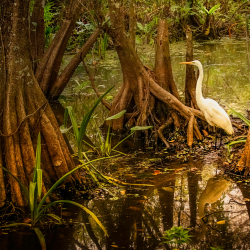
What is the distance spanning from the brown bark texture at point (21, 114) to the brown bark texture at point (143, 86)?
267 cm

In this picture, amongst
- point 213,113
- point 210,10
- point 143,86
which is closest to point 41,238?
point 213,113

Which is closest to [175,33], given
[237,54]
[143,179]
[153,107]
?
[237,54]

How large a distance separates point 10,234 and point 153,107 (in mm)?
3838

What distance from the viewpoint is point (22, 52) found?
4.20 meters

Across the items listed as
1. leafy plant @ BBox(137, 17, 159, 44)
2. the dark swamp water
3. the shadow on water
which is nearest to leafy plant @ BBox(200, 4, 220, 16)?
leafy plant @ BBox(137, 17, 159, 44)

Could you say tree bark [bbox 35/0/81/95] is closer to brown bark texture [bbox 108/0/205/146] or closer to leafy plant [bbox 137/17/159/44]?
leafy plant [bbox 137/17/159/44]

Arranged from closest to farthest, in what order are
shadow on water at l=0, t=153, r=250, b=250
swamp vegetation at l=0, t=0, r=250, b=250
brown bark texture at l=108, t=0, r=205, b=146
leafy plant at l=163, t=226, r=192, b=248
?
leafy plant at l=163, t=226, r=192, b=248, shadow on water at l=0, t=153, r=250, b=250, swamp vegetation at l=0, t=0, r=250, b=250, brown bark texture at l=108, t=0, r=205, b=146

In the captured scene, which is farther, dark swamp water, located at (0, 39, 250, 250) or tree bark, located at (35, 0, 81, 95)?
tree bark, located at (35, 0, 81, 95)

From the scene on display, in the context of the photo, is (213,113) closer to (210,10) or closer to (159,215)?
(159,215)

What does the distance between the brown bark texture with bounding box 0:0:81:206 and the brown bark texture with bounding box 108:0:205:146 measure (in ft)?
8.76

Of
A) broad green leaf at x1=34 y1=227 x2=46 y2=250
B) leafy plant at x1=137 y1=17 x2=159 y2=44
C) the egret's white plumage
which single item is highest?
leafy plant at x1=137 y1=17 x2=159 y2=44

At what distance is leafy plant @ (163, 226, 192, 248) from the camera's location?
3.25 meters

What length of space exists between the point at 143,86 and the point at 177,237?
3.92 meters

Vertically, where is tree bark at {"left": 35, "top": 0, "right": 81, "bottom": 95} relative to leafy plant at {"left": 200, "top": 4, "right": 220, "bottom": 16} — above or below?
below
